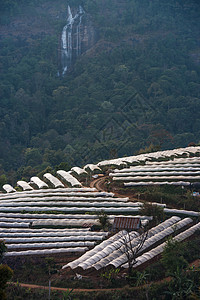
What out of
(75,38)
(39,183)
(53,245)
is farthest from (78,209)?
(75,38)

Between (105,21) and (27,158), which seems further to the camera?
(105,21)

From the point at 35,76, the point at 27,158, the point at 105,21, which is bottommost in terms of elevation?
the point at 27,158

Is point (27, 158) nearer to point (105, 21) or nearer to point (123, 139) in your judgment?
point (123, 139)

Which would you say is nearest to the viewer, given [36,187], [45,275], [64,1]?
[45,275]

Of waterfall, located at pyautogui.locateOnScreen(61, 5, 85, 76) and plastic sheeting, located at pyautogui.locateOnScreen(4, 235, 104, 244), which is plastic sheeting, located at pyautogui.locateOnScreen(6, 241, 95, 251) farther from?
waterfall, located at pyautogui.locateOnScreen(61, 5, 85, 76)

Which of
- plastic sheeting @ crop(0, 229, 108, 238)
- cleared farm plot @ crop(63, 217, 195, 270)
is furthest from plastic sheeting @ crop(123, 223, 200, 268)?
plastic sheeting @ crop(0, 229, 108, 238)

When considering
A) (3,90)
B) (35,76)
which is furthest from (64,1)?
(3,90)
